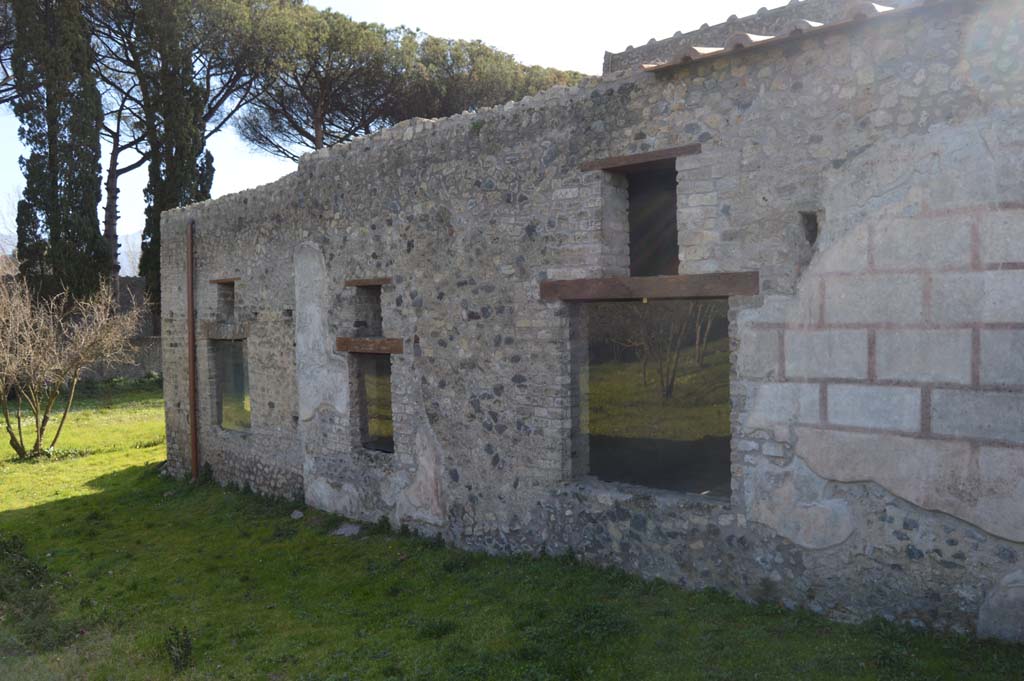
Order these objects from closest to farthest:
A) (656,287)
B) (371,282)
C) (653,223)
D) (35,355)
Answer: (656,287), (653,223), (371,282), (35,355)

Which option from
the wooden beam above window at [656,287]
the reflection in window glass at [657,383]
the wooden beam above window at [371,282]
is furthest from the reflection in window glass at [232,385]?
the wooden beam above window at [656,287]

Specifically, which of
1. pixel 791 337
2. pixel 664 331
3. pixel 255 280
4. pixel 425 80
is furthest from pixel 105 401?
pixel 791 337

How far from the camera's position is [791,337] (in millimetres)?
5406

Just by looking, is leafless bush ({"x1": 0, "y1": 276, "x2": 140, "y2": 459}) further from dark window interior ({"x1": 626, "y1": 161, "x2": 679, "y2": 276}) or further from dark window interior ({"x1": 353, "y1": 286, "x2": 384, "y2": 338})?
dark window interior ({"x1": 626, "y1": 161, "x2": 679, "y2": 276})

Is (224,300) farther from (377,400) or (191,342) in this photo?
(377,400)

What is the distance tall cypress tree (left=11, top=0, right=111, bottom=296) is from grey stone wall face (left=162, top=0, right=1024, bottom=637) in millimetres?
17761

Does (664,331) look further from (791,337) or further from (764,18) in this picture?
(791,337)

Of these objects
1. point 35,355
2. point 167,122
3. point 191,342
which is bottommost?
point 35,355

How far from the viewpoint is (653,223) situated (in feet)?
26.1

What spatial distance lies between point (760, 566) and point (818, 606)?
1.44 feet

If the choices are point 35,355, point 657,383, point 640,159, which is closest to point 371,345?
point 640,159

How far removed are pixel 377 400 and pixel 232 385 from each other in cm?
369

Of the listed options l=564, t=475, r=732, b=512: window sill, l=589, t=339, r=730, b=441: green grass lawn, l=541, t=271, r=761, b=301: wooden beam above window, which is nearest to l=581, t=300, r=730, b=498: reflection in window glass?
l=589, t=339, r=730, b=441: green grass lawn

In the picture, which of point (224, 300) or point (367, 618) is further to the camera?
point (224, 300)
